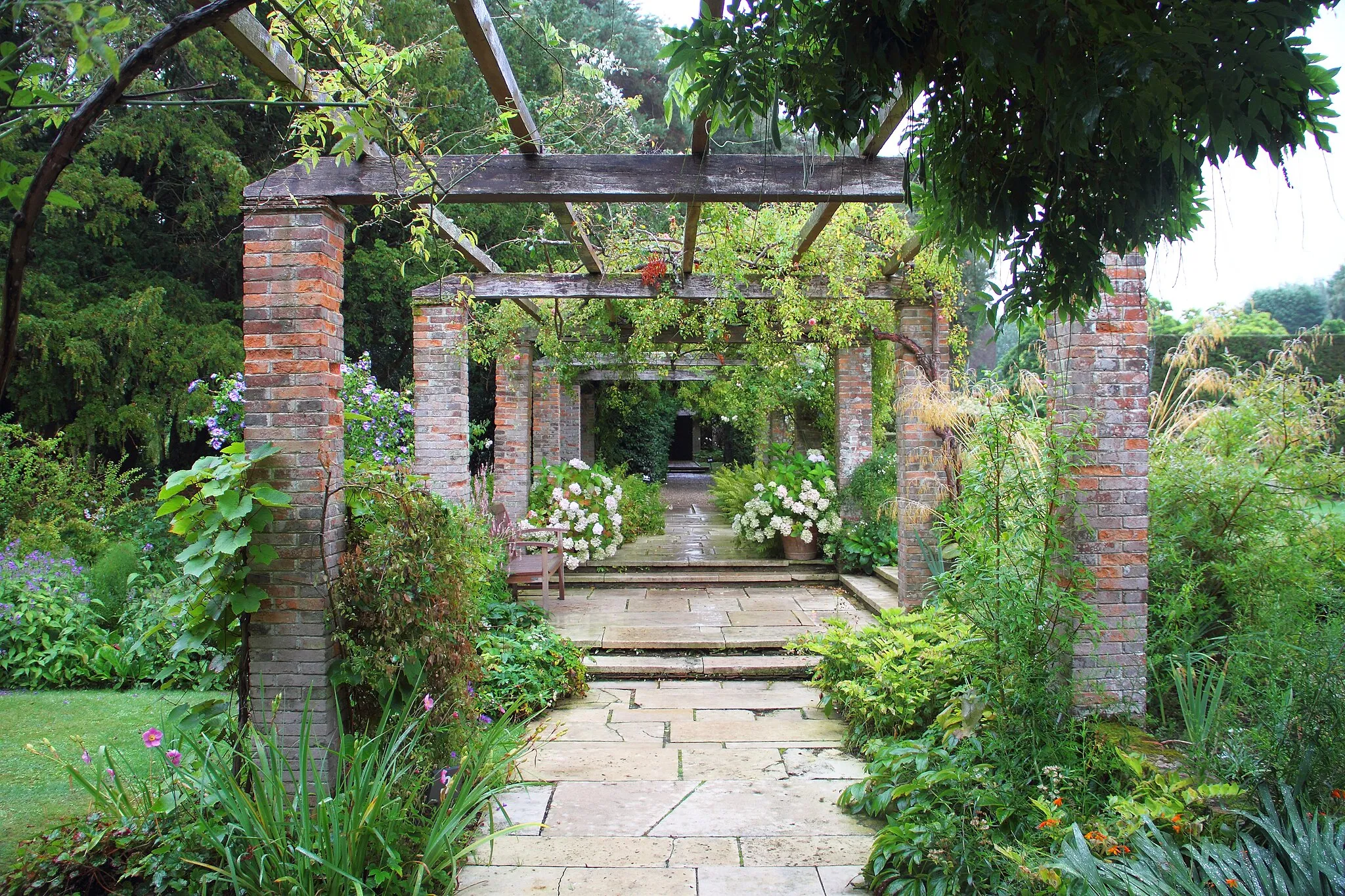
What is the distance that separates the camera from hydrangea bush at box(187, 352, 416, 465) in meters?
6.84

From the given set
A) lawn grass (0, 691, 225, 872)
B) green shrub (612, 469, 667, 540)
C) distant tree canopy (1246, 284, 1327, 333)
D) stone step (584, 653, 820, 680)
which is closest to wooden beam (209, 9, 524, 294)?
lawn grass (0, 691, 225, 872)

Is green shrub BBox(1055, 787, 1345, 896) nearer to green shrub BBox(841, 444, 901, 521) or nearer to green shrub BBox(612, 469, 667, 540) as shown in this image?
green shrub BBox(841, 444, 901, 521)

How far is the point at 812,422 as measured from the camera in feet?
40.7

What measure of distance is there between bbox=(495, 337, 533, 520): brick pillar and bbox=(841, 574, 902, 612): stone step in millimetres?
3582

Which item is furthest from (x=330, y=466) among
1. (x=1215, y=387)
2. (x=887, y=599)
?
(x=887, y=599)

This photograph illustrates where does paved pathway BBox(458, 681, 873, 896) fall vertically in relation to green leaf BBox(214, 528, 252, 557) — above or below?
below

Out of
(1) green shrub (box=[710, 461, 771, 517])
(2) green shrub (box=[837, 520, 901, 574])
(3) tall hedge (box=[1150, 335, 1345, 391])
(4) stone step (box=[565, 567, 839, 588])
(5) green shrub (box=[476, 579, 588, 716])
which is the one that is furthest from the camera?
(3) tall hedge (box=[1150, 335, 1345, 391])

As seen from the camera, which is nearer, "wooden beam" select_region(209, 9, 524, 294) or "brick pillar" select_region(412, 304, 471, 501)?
"wooden beam" select_region(209, 9, 524, 294)

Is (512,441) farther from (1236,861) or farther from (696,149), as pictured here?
(1236,861)

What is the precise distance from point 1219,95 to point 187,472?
11.1 feet

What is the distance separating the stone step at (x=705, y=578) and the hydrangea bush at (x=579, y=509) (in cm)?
33

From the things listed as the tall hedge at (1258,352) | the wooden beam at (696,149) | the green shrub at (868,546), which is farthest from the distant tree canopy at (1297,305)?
the wooden beam at (696,149)

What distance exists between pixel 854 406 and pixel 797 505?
1271mm

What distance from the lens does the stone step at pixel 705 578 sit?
29.9 ft
